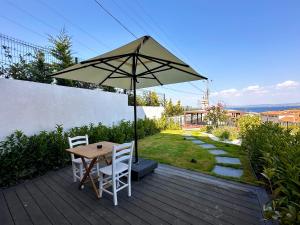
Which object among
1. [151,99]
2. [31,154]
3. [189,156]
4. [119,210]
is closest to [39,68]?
[31,154]

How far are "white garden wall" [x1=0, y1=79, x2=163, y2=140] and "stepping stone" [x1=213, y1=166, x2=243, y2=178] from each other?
4211 mm

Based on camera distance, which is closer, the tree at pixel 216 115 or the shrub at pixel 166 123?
the shrub at pixel 166 123

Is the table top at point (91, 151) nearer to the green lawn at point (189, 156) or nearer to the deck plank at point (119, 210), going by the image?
the deck plank at point (119, 210)

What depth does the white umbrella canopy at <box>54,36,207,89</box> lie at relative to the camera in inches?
104

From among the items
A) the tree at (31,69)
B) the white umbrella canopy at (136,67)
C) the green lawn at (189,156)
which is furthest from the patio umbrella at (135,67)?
the tree at (31,69)

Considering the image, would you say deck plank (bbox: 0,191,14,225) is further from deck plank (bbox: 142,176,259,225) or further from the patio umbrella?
the patio umbrella

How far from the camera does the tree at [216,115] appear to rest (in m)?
10.5

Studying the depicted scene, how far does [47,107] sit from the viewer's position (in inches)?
177

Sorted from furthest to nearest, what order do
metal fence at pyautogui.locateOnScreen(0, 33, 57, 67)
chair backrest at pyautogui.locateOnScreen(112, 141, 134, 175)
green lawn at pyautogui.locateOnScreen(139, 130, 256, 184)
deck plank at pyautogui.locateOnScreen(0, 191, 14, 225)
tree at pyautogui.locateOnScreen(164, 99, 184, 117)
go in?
tree at pyautogui.locateOnScreen(164, 99, 184, 117) < metal fence at pyautogui.locateOnScreen(0, 33, 57, 67) < green lawn at pyautogui.locateOnScreen(139, 130, 256, 184) < chair backrest at pyautogui.locateOnScreen(112, 141, 134, 175) < deck plank at pyautogui.locateOnScreen(0, 191, 14, 225)

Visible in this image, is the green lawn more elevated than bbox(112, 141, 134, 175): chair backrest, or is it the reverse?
bbox(112, 141, 134, 175): chair backrest

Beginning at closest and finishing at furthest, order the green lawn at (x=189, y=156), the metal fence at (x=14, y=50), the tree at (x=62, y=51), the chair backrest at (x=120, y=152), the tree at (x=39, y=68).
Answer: the chair backrest at (x=120, y=152) → the green lawn at (x=189, y=156) → the metal fence at (x=14, y=50) → the tree at (x=39, y=68) → the tree at (x=62, y=51)

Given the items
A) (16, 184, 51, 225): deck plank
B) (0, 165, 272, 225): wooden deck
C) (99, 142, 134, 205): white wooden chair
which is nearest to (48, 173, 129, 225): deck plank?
(0, 165, 272, 225): wooden deck

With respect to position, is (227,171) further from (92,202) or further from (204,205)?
(92,202)

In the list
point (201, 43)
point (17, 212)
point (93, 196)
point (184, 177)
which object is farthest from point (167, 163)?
point (201, 43)
